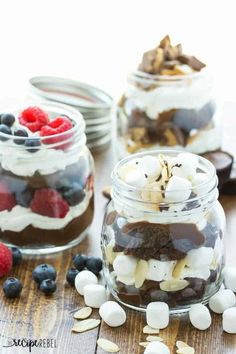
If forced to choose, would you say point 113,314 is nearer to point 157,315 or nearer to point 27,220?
point 157,315

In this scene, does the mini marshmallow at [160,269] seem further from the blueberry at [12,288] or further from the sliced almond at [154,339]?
the blueberry at [12,288]

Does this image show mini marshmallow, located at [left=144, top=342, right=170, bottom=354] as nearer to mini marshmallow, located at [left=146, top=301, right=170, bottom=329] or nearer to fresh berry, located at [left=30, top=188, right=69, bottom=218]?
mini marshmallow, located at [left=146, top=301, right=170, bottom=329]

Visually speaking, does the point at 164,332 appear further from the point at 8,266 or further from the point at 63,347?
the point at 8,266

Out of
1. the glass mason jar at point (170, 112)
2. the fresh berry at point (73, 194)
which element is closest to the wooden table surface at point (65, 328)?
the fresh berry at point (73, 194)

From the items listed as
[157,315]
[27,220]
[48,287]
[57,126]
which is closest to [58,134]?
[57,126]

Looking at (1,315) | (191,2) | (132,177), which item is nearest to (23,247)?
(1,315)

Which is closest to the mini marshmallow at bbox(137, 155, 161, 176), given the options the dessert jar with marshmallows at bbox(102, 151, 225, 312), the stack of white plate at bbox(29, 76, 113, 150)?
the dessert jar with marshmallows at bbox(102, 151, 225, 312)
